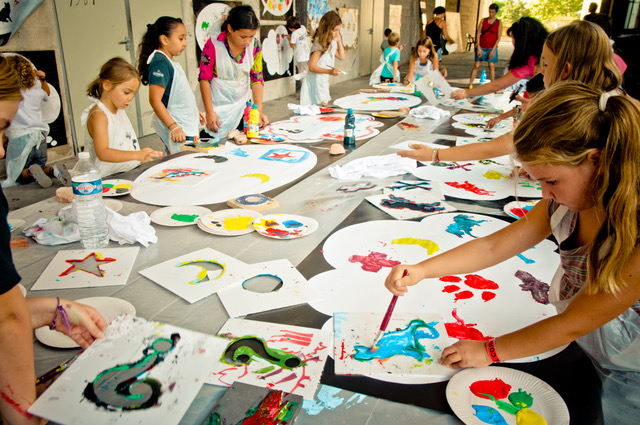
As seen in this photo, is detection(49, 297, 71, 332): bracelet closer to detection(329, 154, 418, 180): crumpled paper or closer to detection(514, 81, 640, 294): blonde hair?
detection(514, 81, 640, 294): blonde hair

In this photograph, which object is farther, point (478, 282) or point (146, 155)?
point (146, 155)

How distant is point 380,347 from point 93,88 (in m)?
2.19

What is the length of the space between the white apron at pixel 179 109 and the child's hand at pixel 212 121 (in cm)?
8

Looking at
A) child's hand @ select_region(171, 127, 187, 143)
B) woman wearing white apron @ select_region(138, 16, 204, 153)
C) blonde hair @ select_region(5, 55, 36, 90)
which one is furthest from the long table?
woman wearing white apron @ select_region(138, 16, 204, 153)

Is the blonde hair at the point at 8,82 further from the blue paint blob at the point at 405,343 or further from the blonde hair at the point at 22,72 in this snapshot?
the blue paint blob at the point at 405,343

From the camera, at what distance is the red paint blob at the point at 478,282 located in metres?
1.32

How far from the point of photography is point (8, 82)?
972 mm

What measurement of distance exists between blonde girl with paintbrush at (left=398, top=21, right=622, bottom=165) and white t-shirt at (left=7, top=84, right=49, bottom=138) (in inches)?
137

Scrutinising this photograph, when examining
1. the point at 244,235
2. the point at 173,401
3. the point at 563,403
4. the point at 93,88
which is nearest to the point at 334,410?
the point at 173,401

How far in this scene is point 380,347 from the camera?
41.4 inches

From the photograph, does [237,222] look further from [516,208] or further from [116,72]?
[116,72]

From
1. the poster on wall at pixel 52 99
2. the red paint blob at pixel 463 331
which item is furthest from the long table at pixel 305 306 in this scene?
the poster on wall at pixel 52 99

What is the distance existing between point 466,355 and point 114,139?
2279mm

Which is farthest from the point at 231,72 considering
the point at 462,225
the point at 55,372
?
the point at 55,372
